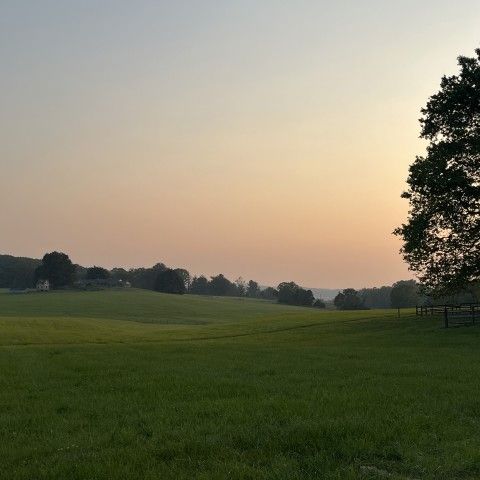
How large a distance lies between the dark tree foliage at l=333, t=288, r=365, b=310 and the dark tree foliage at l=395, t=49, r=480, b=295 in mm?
125047

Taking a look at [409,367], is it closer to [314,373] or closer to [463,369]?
[463,369]

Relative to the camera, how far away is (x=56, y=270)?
577 feet

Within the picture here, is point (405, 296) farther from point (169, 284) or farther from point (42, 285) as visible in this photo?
point (42, 285)

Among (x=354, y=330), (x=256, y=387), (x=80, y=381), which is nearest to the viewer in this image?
(x=256, y=387)

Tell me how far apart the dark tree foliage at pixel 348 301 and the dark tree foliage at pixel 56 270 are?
296 ft

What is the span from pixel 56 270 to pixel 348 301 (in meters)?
96.6

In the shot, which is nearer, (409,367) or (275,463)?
(275,463)

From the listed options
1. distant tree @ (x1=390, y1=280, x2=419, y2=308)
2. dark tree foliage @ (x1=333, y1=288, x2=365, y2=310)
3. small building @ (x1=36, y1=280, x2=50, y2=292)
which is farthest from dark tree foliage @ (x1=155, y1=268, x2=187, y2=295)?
distant tree @ (x1=390, y1=280, x2=419, y2=308)

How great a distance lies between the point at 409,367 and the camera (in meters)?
20.5

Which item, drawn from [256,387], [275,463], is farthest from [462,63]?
[275,463]

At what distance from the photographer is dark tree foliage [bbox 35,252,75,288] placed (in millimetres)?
175750

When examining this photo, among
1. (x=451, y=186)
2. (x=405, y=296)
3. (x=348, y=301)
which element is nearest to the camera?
(x=451, y=186)

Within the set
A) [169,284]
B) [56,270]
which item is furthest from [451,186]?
[169,284]

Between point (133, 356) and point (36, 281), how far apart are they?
168375 millimetres
